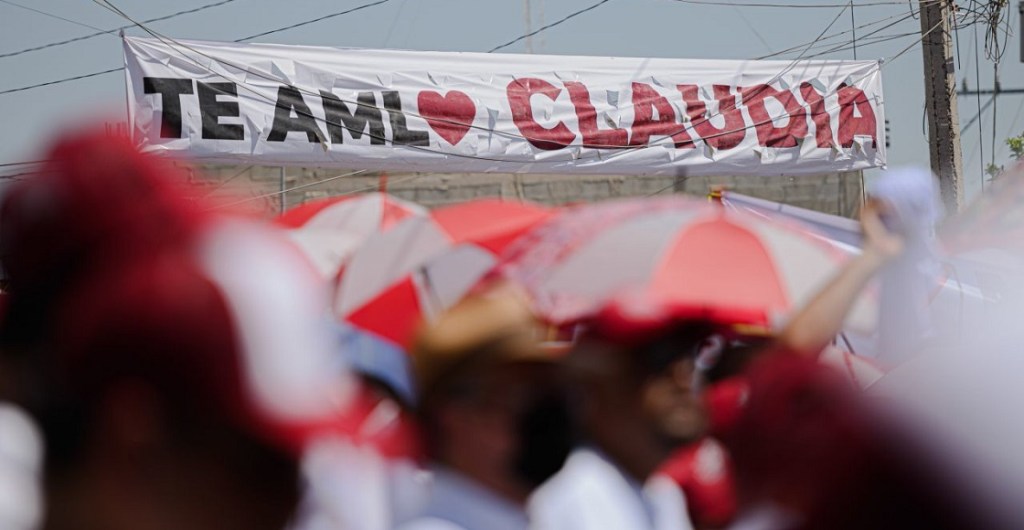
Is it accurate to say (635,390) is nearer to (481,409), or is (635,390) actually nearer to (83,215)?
(481,409)

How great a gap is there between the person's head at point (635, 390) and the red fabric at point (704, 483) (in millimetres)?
165

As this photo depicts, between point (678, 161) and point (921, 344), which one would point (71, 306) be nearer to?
point (921, 344)

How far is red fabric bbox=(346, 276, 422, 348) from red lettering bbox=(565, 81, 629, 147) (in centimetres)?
752

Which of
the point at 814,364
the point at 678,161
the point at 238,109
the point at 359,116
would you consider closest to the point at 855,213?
the point at 678,161

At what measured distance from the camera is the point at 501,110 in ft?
35.8

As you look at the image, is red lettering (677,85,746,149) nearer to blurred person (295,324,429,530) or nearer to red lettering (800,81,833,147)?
red lettering (800,81,833,147)

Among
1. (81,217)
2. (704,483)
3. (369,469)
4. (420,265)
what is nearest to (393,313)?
(420,265)

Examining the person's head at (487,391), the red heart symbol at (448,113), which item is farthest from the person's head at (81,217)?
the red heart symbol at (448,113)

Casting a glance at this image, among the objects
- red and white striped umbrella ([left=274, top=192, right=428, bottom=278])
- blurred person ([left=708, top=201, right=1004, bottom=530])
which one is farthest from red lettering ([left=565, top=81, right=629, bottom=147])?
blurred person ([left=708, top=201, right=1004, bottom=530])

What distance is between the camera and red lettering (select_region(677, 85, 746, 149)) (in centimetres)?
1148

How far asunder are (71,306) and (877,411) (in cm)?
72

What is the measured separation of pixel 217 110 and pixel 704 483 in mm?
7987

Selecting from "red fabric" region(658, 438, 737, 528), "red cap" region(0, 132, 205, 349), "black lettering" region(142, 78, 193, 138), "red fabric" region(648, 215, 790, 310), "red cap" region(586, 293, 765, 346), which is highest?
"black lettering" region(142, 78, 193, 138)

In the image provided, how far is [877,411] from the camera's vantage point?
1.06 meters
